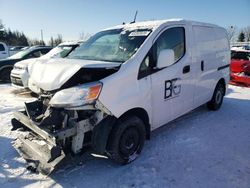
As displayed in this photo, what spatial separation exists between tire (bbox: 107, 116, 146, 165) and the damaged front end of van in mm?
165

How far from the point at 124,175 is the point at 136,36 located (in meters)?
2.10

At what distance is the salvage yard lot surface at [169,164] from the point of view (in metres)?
3.25

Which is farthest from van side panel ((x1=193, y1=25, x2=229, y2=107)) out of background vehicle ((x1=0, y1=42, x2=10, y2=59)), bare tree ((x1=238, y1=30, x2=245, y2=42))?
bare tree ((x1=238, y1=30, x2=245, y2=42))

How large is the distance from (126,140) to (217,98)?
12.1 ft

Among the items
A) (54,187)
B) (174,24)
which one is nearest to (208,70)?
(174,24)

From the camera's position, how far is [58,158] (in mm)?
3174

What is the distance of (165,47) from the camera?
13.5 ft

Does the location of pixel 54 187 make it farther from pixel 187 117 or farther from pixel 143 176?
pixel 187 117

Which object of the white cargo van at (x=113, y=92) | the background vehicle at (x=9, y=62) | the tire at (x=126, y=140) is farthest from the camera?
the background vehicle at (x=9, y=62)

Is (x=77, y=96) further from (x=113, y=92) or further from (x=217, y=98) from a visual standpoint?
(x=217, y=98)

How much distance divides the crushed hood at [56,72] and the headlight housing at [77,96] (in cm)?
20

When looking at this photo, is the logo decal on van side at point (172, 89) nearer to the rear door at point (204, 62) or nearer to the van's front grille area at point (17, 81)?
the rear door at point (204, 62)

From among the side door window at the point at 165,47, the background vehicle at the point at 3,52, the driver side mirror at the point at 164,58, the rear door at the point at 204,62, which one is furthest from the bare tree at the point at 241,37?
the driver side mirror at the point at 164,58

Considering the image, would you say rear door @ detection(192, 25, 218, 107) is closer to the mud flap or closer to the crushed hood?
the crushed hood
